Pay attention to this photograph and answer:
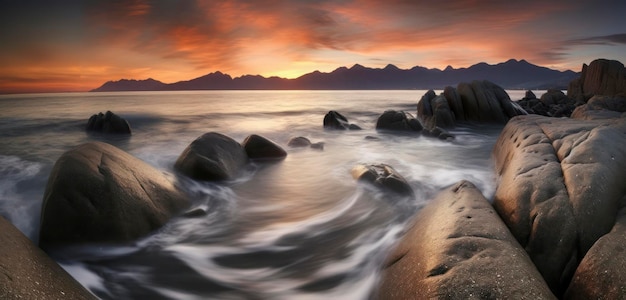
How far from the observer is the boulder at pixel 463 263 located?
231 centimetres

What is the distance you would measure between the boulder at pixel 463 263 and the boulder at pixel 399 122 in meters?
11.9

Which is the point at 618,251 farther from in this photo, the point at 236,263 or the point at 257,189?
the point at 257,189

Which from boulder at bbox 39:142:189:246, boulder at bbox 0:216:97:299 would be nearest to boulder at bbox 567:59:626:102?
boulder at bbox 39:142:189:246

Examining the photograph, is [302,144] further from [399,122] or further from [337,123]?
[337,123]

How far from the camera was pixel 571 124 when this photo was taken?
516cm

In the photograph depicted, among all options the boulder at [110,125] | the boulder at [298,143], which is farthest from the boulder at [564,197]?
the boulder at [110,125]

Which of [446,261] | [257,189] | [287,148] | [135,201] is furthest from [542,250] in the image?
[287,148]

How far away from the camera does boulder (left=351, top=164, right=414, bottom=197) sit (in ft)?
21.4

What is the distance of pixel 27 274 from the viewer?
226 cm

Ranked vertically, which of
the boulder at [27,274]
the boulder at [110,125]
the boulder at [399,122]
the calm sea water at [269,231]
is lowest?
the calm sea water at [269,231]

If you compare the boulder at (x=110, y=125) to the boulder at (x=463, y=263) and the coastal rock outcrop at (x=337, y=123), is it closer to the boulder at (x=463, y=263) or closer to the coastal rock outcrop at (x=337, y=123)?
the coastal rock outcrop at (x=337, y=123)

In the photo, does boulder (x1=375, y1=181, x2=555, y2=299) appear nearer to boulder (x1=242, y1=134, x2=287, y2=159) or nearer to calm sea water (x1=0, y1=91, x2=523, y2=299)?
calm sea water (x1=0, y1=91, x2=523, y2=299)

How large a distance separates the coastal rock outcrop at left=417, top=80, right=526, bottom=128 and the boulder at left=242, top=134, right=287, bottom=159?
963 centimetres

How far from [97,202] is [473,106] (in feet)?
56.2
